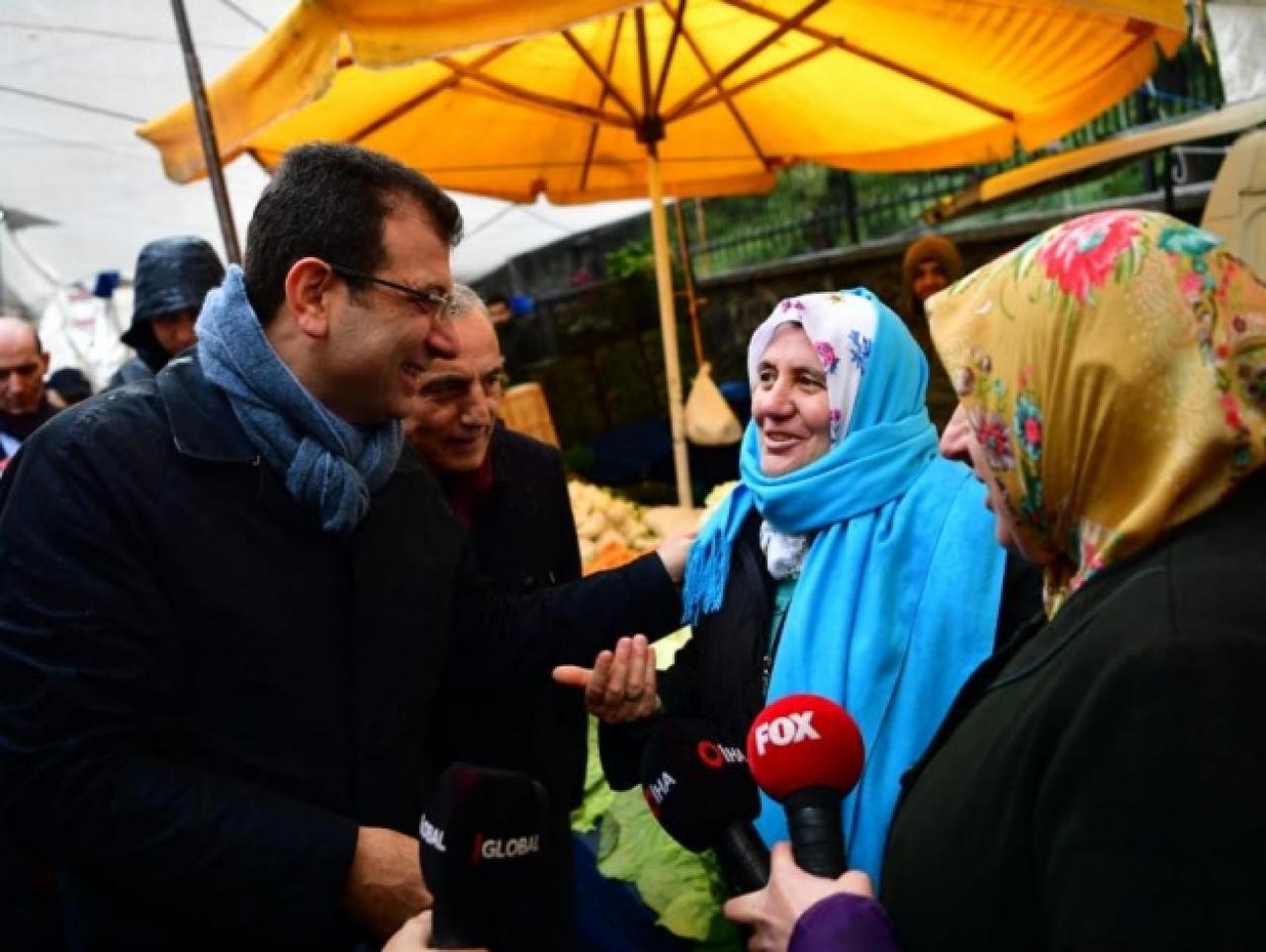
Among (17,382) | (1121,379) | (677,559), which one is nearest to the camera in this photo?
(1121,379)

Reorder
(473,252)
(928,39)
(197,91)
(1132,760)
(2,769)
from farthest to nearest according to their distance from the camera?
(473,252), (928,39), (197,91), (2,769), (1132,760)

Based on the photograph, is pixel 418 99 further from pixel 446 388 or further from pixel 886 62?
pixel 446 388

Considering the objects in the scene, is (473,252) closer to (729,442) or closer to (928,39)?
(729,442)

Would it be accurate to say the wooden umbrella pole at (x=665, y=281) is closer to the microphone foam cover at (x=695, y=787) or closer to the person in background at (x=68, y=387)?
the microphone foam cover at (x=695, y=787)

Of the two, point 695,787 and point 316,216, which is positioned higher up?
point 316,216

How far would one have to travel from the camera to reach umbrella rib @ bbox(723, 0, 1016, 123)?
4.03 metres

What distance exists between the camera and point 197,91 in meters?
3.06

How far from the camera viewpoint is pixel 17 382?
405cm

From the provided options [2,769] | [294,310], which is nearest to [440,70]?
[294,310]

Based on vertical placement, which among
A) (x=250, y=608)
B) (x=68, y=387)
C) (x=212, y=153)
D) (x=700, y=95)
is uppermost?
(x=700, y=95)

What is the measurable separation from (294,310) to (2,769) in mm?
766

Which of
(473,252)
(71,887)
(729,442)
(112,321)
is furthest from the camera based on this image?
(112,321)

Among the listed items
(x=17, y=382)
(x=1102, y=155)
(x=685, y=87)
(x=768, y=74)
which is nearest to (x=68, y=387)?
(x=17, y=382)

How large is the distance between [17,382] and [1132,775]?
4.53m
